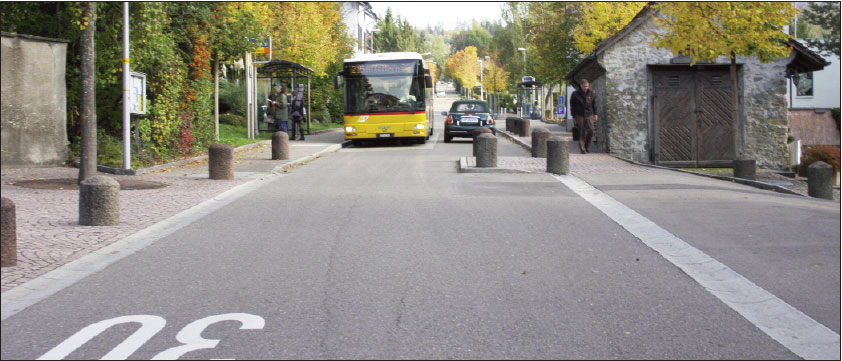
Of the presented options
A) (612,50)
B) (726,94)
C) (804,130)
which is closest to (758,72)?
(726,94)

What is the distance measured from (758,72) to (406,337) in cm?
2133

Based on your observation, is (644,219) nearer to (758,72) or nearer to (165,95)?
(165,95)

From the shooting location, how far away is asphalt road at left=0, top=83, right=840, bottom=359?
4910mm

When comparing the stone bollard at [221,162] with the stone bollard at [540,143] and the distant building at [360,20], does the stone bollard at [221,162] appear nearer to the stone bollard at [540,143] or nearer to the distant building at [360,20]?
the stone bollard at [540,143]

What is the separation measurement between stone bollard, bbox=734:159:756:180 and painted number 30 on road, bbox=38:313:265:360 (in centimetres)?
1422

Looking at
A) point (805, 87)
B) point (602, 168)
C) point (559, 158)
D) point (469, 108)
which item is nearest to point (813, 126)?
point (805, 87)

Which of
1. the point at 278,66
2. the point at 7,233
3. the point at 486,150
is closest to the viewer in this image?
the point at 7,233

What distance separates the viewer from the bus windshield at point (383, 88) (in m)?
28.0

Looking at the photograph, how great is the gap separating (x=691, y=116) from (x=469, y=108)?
10.9 metres

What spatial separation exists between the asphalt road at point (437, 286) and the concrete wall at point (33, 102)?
5974mm

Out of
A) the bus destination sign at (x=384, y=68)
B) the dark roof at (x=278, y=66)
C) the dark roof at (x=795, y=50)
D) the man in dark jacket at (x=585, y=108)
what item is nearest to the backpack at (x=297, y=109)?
the dark roof at (x=278, y=66)

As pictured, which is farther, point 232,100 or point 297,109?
point 232,100

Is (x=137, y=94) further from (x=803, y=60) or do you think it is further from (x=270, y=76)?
(x=803, y=60)

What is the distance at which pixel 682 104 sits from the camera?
23.6 metres
